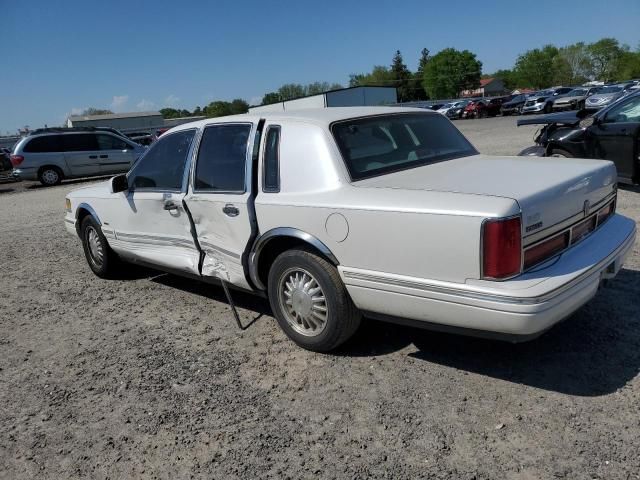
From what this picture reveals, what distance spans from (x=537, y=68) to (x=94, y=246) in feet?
427

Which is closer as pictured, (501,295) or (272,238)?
(501,295)

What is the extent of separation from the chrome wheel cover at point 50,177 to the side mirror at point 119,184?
15.6 metres

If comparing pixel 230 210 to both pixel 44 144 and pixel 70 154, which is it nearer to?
pixel 70 154

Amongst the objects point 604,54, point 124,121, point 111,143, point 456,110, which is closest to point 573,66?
point 604,54

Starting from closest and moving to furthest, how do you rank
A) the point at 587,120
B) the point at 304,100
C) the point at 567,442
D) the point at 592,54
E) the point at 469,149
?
1. the point at 567,442
2. the point at 469,149
3. the point at 587,120
4. the point at 304,100
5. the point at 592,54

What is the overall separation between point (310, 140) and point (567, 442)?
7.55ft

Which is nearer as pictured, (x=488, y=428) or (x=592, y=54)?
(x=488, y=428)

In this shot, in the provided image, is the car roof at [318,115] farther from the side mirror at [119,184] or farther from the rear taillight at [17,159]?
the rear taillight at [17,159]

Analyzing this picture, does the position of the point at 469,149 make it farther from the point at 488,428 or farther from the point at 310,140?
the point at 488,428

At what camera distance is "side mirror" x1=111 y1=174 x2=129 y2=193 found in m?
5.04

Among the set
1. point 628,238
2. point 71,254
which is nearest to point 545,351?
point 628,238

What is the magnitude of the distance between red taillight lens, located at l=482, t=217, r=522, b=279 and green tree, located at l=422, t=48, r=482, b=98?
121 meters

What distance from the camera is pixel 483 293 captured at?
2725mm

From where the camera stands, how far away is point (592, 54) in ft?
389
